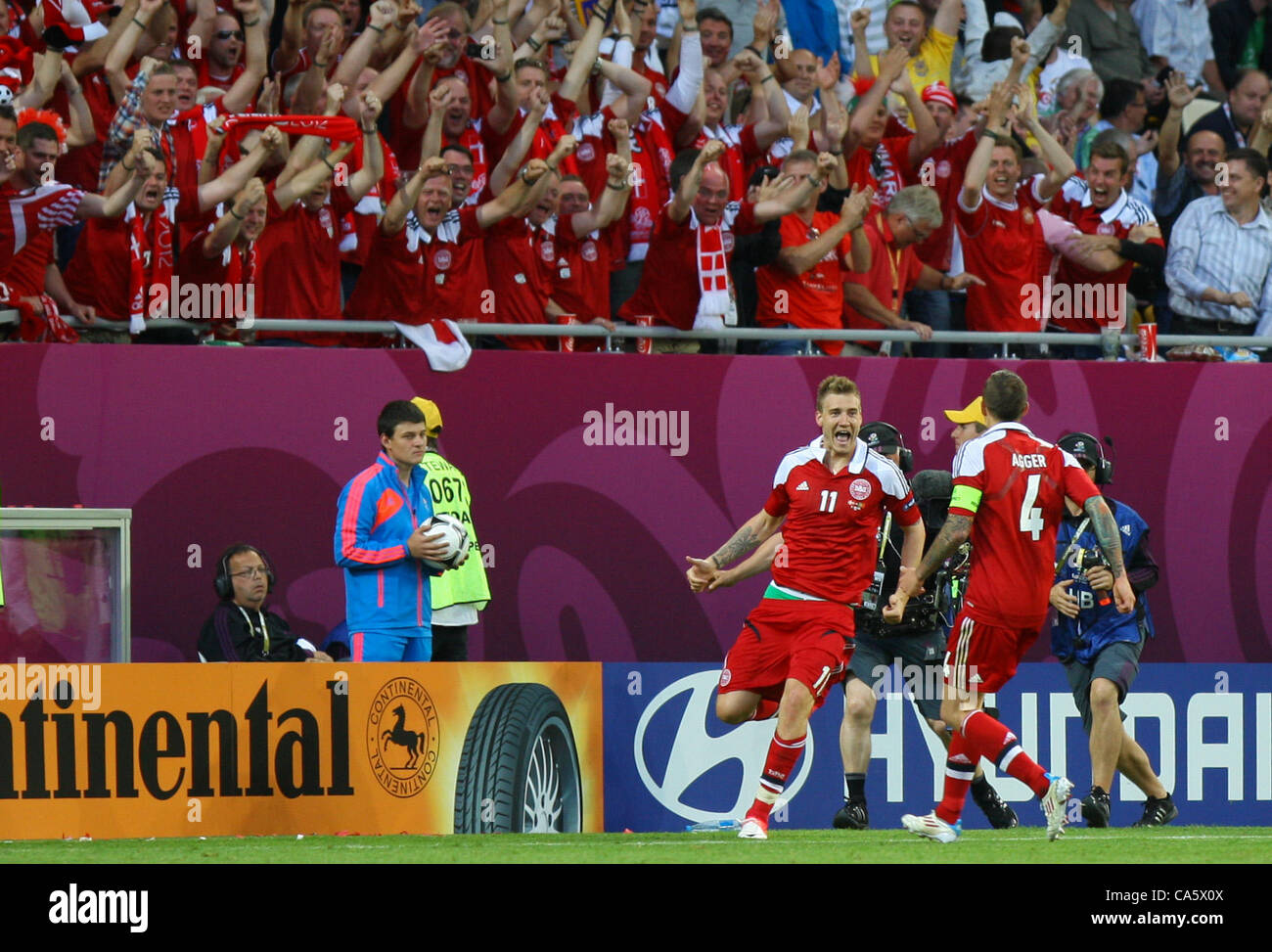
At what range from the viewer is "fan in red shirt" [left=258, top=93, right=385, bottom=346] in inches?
507

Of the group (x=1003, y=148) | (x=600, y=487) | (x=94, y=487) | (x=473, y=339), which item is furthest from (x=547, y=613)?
(x=1003, y=148)

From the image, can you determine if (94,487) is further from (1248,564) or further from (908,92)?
(1248,564)

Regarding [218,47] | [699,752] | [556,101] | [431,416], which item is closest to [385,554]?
[431,416]

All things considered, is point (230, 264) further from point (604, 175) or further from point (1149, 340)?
point (1149, 340)

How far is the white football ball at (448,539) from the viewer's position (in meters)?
10.8

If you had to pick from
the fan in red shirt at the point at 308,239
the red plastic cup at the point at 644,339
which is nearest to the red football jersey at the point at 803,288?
the red plastic cup at the point at 644,339

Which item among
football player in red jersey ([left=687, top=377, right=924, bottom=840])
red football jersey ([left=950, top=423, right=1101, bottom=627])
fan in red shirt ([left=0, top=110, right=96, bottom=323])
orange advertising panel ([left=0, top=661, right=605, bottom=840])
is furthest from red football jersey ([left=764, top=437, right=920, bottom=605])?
fan in red shirt ([left=0, top=110, right=96, bottom=323])

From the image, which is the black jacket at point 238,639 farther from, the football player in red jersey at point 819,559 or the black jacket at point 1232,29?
the black jacket at point 1232,29

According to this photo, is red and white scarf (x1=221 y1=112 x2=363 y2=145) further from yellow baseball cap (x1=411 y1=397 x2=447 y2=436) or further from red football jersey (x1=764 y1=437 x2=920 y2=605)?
red football jersey (x1=764 y1=437 x2=920 y2=605)

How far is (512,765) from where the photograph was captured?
33.0 feet

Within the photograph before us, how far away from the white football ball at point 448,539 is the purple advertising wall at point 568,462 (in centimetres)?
235

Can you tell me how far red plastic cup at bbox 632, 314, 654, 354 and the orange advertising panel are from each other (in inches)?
154

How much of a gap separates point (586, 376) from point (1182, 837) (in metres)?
5.15

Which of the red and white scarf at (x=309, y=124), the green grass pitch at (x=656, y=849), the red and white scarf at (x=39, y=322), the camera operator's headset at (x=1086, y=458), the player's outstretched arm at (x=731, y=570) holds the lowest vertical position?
the green grass pitch at (x=656, y=849)
